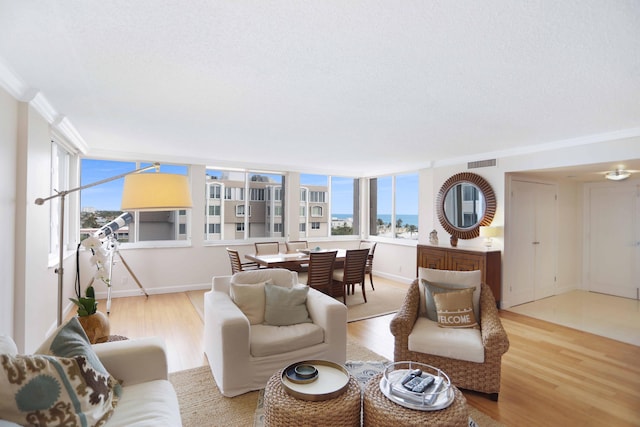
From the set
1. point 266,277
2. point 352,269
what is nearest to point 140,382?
point 266,277

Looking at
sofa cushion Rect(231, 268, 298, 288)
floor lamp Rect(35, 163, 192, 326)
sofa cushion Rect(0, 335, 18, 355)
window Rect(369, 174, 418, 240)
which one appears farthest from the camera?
window Rect(369, 174, 418, 240)

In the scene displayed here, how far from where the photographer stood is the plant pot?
6.88 ft

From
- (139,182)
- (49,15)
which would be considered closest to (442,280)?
(139,182)

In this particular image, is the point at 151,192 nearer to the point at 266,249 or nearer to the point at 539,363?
the point at 539,363

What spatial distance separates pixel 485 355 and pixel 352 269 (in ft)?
8.81

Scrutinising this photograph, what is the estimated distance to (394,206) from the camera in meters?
7.30

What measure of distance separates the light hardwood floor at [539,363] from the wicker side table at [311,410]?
1.25 meters

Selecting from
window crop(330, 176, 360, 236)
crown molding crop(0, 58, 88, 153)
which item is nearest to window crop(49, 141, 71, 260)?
crown molding crop(0, 58, 88, 153)

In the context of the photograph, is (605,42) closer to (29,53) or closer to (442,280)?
(442,280)

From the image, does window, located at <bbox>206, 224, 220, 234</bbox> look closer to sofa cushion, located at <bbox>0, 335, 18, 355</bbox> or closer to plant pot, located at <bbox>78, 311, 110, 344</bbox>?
plant pot, located at <bbox>78, 311, 110, 344</bbox>

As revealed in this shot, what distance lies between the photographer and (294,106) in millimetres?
3096

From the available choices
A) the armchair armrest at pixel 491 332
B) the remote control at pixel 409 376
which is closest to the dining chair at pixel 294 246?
the armchair armrest at pixel 491 332

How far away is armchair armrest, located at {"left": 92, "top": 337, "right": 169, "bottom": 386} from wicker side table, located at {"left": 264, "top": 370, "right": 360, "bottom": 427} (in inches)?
27.2

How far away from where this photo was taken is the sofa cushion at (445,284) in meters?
2.95
